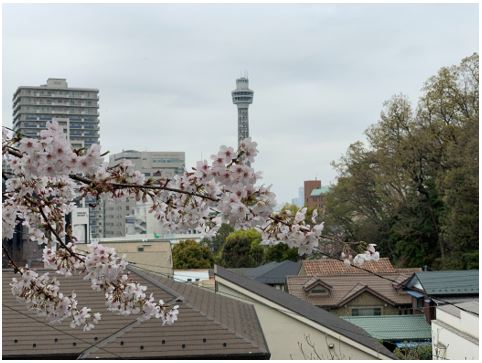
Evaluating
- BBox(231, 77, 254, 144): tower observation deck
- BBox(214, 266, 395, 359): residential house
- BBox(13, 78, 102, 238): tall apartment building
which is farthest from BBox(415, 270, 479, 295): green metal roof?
BBox(231, 77, 254, 144): tower observation deck

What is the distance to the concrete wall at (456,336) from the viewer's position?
8680 millimetres

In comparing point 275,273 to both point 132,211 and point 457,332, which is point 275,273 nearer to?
point 457,332

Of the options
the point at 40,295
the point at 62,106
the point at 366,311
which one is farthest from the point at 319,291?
the point at 62,106

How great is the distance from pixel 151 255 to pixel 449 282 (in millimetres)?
6607

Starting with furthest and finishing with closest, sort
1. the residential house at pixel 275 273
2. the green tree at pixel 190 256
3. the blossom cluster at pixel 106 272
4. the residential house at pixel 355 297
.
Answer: the green tree at pixel 190 256, the residential house at pixel 275 273, the residential house at pixel 355 297, the blossom cluster at pixel 106 272

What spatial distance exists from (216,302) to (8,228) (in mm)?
5246

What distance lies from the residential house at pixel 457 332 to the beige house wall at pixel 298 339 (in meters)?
1.58

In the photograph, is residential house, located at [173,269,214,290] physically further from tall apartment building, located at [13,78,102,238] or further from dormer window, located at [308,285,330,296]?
tall apartment building, located at [13,78,102,238]

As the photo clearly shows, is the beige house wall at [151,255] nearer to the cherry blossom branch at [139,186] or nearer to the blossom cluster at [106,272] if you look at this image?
the blossom cluster at [106,272]

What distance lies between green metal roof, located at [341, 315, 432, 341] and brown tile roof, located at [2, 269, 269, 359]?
8.78 metres

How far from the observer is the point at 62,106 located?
7119 centimetres

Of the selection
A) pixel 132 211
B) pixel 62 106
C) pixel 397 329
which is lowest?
pixel 397 329

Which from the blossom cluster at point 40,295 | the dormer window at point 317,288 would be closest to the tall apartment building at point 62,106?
the dormer window at point 317,288

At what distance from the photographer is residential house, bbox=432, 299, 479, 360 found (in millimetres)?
8664
